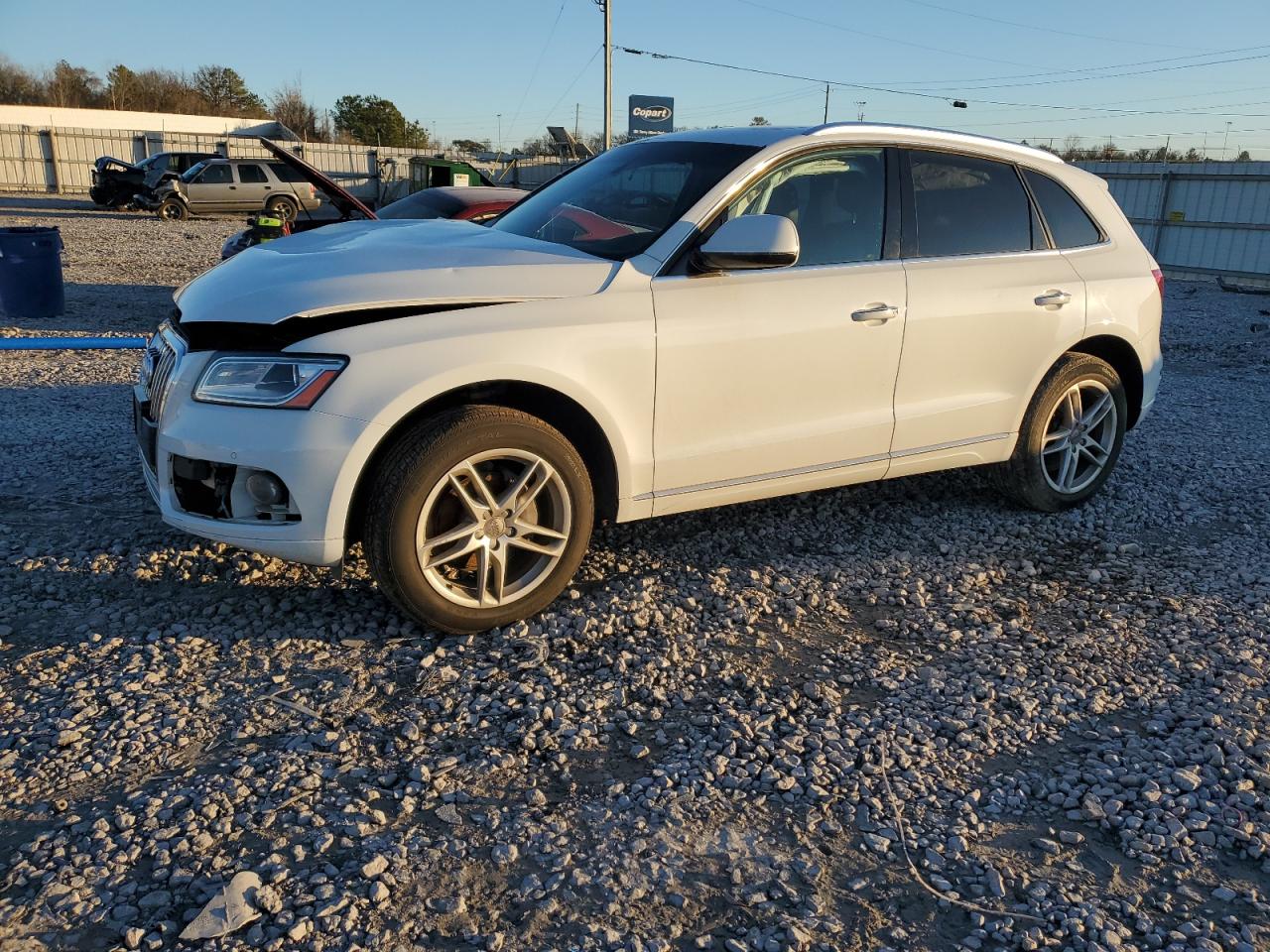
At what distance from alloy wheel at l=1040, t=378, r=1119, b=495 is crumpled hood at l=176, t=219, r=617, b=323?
2709 mm

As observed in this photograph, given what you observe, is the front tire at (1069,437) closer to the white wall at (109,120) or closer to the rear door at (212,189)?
the rear door at (212,189)

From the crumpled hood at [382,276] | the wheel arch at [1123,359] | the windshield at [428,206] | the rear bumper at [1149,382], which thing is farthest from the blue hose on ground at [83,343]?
the rear bumper at [1149,382]

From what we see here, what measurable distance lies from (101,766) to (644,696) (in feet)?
5.39

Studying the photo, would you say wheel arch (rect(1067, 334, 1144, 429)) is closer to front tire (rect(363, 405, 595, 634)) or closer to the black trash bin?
front tire (rect(363, 405, 595, 634))

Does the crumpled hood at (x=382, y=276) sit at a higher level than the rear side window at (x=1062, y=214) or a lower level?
lower

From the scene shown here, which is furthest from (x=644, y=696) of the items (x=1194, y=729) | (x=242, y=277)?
(x=242, y=277)

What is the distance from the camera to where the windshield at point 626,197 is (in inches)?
159

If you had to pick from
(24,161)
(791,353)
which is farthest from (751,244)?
(24,161)

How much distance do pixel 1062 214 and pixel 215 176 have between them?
25797 mm

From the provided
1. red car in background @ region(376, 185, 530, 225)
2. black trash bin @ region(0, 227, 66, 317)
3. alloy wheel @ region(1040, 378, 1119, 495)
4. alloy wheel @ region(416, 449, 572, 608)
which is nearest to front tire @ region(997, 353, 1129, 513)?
alloy wheel @ region(1040, 378, 1119, 495)

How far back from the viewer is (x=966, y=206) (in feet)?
15.4

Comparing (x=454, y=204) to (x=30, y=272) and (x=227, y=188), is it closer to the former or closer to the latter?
(x=30, y=272)

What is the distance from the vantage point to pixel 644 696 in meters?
3.34

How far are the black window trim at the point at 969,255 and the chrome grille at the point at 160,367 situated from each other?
9.94 ft
